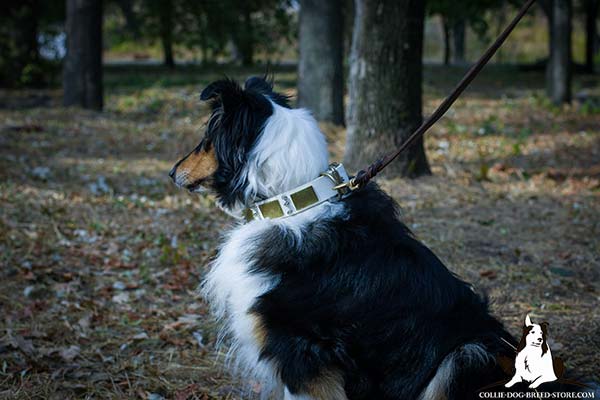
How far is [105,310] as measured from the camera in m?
4.92

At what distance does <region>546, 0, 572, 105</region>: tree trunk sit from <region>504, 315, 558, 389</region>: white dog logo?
1349 centimetres

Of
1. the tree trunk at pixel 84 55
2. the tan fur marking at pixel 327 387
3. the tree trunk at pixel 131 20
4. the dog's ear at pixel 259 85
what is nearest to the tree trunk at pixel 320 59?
the tree trunk at pixel 84 55

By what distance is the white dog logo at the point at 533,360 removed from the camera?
2.63 m

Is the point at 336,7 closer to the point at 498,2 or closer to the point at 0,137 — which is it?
the point at 0,137

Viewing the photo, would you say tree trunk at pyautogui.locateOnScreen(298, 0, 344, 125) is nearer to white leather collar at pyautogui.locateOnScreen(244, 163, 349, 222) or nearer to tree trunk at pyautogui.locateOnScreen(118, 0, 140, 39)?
white leather collar at pyautogui.locateOnScreen(244, 163, 349, 222)

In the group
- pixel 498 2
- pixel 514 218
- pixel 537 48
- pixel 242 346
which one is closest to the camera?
pixel 242 346

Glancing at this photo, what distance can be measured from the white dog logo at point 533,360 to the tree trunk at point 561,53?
531 inches

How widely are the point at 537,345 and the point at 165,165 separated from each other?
7.73 m

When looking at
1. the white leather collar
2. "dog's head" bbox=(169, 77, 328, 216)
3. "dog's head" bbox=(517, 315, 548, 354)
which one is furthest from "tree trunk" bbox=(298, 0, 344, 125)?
"dog's head" bbox=(517, 315, 548, 354)

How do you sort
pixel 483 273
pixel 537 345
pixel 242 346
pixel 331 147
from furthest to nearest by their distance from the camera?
pixel 331 147 < pixel 483 273 < pixel 242 346 < pixel 537 345

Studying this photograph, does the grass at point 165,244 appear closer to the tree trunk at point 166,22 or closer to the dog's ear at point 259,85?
the dog's ear at point 259,85

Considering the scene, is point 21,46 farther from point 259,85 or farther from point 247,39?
point 259,85

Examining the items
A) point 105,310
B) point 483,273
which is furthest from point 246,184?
point 483,273

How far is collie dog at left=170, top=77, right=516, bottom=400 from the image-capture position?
111 inches
